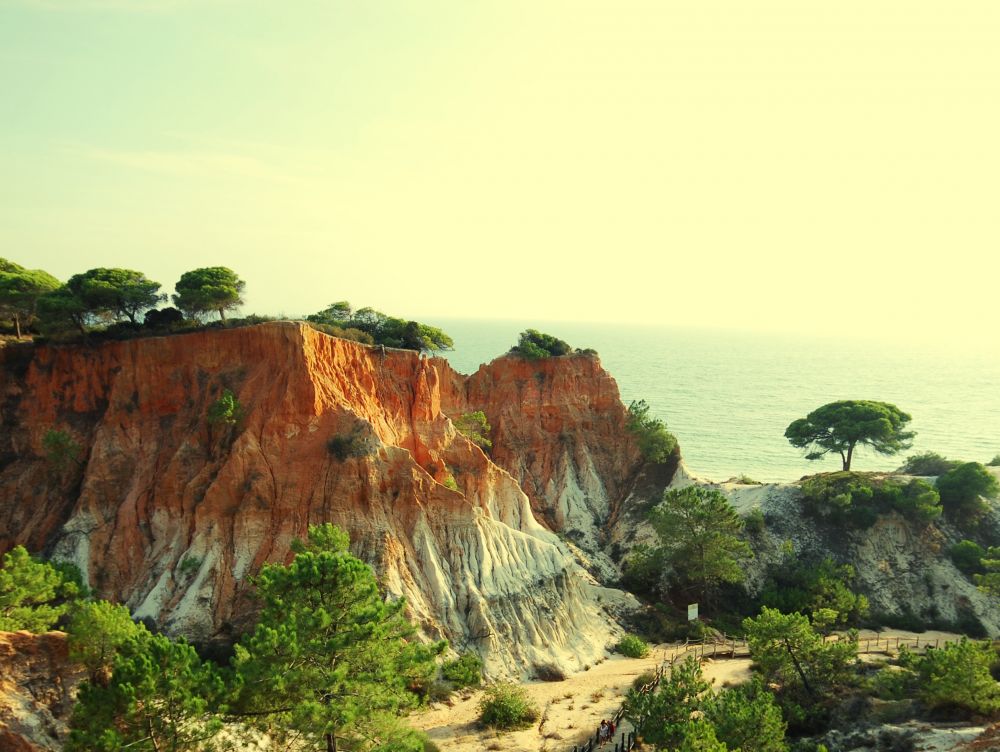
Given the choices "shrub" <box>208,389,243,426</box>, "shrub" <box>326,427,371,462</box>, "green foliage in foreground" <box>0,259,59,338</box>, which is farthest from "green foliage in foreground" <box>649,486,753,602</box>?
"green foliage in foreground" <box>0,259,59,338</box>

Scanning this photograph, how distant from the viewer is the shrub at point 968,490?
1962 inches

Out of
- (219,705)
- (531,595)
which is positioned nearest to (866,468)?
(531,595)

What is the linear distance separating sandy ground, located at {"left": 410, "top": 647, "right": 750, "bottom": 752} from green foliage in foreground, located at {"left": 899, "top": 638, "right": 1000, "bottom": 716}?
8.78m

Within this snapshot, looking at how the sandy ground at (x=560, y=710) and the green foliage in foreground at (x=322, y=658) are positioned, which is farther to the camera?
the sandy ground at (x=560, y=710)

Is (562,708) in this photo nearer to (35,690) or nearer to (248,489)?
(248,489)

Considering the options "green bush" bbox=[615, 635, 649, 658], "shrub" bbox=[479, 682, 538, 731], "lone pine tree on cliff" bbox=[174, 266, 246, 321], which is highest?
"lone pine tree on cliff" bbox=[174, 266, 246, 321]

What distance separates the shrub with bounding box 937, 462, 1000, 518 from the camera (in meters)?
49.8

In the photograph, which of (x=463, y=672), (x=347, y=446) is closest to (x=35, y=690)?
(x=463, y=672)

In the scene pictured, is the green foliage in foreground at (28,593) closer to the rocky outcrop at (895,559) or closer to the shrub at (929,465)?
the rocky outcrop at (895,559)

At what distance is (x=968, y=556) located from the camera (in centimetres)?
4622

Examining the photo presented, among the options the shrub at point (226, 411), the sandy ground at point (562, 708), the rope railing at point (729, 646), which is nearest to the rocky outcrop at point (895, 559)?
the rope railing at point (729, 646)

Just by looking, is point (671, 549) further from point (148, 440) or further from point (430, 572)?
point (148, 440)

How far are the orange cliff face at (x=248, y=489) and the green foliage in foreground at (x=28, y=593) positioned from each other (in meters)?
5.58

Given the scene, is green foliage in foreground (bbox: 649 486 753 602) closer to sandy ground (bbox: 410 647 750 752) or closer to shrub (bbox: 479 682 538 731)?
sandy ground (bbox: 410 647 750 752)
